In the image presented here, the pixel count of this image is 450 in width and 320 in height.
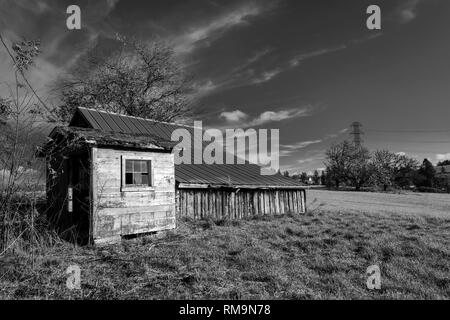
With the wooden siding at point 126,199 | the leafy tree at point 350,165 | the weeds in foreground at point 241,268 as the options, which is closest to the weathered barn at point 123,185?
the wooden siding at point 126,199

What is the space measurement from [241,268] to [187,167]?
8498mm

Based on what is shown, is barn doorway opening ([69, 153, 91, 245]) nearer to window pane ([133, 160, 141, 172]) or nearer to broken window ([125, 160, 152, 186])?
broken window ([125, 160, 152, 186])

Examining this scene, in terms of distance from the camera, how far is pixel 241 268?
6078 millimetres

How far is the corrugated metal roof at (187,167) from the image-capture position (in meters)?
13.1

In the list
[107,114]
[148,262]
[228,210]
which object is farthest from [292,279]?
[107,114]

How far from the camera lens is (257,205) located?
586 inches

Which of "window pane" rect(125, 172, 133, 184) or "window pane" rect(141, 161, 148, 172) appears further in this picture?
"window pane" rect(141, 161, 148, 172)

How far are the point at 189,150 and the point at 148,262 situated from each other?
10061 millimetres

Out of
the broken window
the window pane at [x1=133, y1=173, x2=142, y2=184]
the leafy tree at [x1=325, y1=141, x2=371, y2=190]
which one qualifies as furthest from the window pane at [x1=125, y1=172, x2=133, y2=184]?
the leafy tree at [x1=325, y1=141, x2=371, y2=190]

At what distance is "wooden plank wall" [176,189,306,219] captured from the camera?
12391 mm
